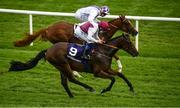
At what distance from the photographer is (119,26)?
50.1ft

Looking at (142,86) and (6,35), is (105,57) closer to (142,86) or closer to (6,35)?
(142,86)

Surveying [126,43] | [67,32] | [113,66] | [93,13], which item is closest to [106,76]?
[126,43]

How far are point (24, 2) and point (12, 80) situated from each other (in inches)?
313

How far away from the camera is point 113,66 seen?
54.9 ft

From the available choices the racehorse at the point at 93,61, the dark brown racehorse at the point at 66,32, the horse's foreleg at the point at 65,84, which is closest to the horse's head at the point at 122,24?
the dark brown racehorse at the point at 66,32

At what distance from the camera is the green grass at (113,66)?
1381 centimetres

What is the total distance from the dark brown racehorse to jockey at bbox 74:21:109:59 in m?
0.28

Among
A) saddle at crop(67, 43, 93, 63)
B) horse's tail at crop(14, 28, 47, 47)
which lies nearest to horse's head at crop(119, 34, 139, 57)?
saddle at crop(67, 43, 93, 63)

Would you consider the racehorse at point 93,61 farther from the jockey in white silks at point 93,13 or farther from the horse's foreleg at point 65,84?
the jockey in white silks at point 93,13

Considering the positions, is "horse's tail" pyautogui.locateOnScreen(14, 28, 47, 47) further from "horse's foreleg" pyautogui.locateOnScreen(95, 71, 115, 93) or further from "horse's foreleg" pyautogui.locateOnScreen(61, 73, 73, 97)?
"horse's foreleg" pyautogui.locateOnScreen(95, 71, 115, 93)

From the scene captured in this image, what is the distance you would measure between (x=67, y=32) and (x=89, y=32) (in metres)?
1.17

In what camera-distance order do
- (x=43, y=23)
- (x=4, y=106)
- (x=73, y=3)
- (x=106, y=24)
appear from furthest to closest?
(x=73, y=3) < (x=43, y=23) < (x=106, y=24) < (x=4, y=106)

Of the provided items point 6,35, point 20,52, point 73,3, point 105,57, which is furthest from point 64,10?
point 105,57

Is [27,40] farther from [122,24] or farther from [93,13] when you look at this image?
[122,24]
